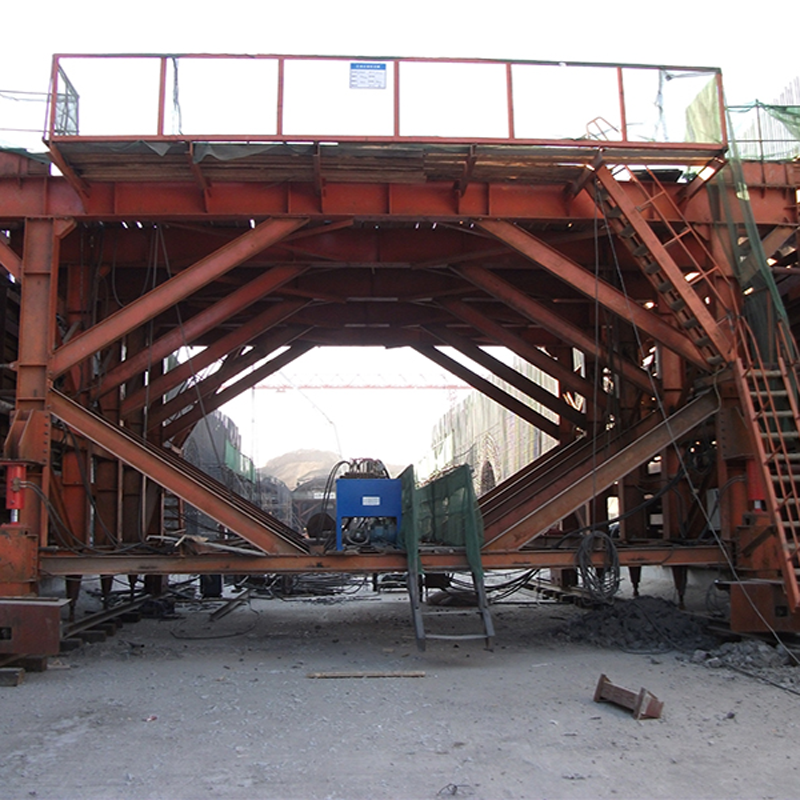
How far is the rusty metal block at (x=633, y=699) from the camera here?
6953 millimetres

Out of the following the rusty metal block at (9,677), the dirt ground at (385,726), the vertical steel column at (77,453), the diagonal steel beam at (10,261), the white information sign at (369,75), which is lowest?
the dirt ground at (385,726)

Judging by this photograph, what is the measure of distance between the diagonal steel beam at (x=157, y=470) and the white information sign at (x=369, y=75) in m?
5.20

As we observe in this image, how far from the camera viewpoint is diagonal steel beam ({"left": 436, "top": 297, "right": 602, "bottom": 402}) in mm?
13844

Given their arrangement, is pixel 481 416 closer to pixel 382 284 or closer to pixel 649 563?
pixel 382 284

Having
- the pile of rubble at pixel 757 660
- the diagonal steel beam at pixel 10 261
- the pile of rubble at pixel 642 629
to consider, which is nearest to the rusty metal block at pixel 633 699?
the pile of rubble at pixel 757 660

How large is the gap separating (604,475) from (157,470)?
565 cm

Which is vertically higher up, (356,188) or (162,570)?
(356,188)

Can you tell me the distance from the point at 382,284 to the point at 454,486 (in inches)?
149

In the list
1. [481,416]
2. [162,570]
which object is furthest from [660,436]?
[481,416]

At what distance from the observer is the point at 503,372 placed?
51.6ft

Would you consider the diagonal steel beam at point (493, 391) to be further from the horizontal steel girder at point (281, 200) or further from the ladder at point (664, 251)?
the horizontal steel girder at point (281, 200)

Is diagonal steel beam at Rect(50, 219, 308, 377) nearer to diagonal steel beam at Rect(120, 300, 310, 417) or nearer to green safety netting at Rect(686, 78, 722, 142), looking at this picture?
diagonal steel beam at Rect(120, 300, 310, 417)

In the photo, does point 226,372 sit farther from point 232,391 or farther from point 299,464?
point 299,464

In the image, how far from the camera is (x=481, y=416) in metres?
42.1
